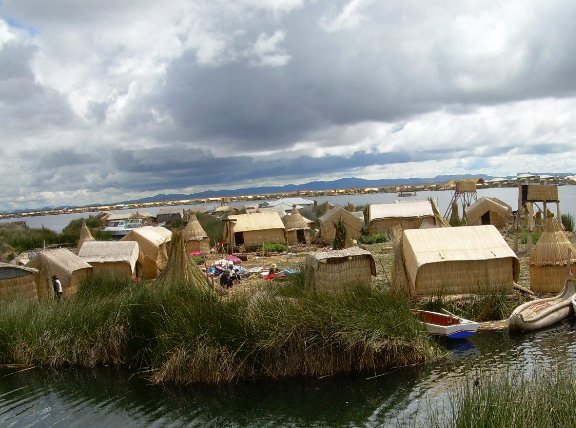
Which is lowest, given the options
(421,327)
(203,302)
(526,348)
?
(526,348)

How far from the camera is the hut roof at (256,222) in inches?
1320

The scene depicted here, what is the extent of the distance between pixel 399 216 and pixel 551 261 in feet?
58.4

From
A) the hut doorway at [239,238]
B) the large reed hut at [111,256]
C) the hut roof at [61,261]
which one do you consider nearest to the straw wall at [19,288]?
the hut roof at [61,261]

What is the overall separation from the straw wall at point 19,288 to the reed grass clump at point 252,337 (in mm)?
3593

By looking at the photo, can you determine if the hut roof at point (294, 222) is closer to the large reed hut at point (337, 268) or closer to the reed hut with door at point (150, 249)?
the reed hut with door at point (150, 249)

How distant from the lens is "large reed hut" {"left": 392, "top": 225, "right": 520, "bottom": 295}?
51.8ft

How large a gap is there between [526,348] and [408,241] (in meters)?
4.86

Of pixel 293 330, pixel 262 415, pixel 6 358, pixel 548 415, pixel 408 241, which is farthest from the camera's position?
pixel 408 241

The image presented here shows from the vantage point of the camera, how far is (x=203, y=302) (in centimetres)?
1203

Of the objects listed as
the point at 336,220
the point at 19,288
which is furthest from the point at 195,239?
the point at 19,288

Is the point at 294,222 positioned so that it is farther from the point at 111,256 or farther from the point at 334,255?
the point at 334,255

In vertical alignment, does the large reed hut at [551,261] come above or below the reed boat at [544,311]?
above

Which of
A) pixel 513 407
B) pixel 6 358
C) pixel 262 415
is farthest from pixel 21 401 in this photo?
pixel 513 407

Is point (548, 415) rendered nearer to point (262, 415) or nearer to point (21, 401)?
point (262, 415)
